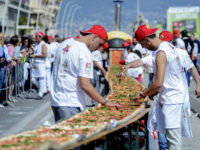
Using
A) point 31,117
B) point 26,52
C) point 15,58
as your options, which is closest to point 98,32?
point 31,117

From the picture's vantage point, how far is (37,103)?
1495 cm

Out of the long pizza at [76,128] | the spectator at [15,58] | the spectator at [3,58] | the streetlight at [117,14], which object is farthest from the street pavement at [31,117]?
the streetlight at [117,14]

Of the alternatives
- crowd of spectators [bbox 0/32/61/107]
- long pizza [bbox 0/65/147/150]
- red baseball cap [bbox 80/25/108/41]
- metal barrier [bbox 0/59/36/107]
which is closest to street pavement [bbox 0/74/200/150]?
metal barrier [bbox 0/59/36/107]

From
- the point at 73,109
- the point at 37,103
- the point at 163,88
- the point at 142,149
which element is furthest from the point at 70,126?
the point at 37,103

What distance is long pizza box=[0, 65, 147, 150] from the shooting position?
4285 millimetres

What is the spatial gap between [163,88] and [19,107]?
8.62m

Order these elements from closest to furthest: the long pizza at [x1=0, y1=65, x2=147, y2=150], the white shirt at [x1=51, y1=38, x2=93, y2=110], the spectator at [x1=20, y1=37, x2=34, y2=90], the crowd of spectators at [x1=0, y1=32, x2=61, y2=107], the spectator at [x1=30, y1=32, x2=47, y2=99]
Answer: the long pizza at [x1=0, y1=65, x2=147, y2=150]
the white shirt at [x1=51, y1=38, x2=93, y2=110]
the crowd of spectators at [x1=0, y1=32, x2=61, y2=107]
the spectator at [x1=30, y1=32, x2=47, y2=99]
the spectator at [x1=20, y1=37, x2=34, y2=90]

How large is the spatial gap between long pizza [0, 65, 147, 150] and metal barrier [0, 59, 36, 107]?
A: 6863 mm

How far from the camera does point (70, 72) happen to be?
237 inches

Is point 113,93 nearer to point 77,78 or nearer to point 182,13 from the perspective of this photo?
point 77,78

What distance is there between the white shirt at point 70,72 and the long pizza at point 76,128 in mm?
277

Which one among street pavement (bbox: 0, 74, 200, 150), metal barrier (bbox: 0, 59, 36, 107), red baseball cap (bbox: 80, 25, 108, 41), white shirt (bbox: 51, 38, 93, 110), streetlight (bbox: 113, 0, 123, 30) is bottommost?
street pavement (bbox: 0, 74, 200, 150)

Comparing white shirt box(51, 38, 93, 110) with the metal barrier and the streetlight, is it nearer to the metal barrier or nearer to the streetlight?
the metal barrier

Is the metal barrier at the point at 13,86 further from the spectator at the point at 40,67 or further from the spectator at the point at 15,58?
the spectator at the point at 40,67
